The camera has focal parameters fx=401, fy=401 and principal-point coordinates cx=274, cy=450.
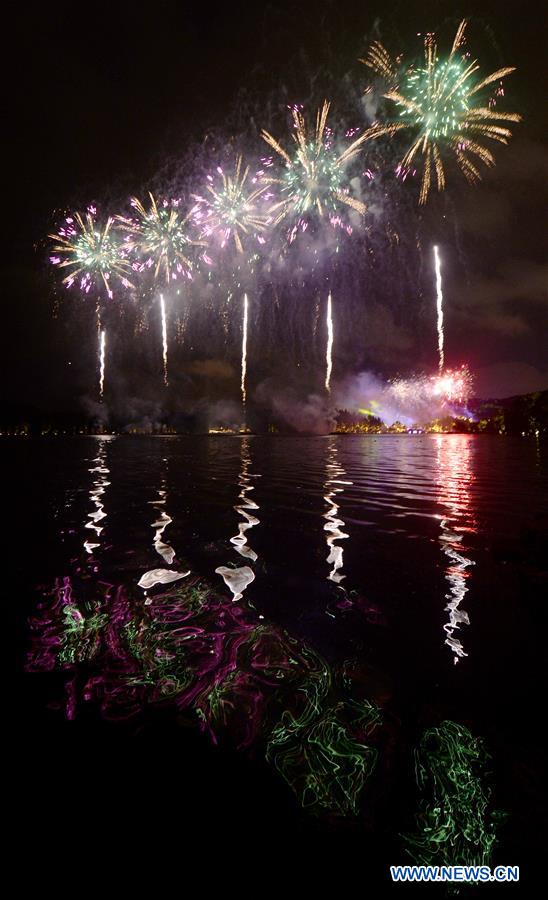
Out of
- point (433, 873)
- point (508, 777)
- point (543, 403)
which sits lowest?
point (433, 873)

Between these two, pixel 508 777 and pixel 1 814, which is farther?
pixel 508 777

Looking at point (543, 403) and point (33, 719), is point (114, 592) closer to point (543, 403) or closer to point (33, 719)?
point (33, 719)

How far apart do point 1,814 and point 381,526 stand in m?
11.4

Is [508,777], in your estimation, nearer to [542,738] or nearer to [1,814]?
[542,738]

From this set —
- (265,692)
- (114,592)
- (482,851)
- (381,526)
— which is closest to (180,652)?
(265,692)

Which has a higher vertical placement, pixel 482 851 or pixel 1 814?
pixel 1 814

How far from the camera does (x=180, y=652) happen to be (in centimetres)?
577

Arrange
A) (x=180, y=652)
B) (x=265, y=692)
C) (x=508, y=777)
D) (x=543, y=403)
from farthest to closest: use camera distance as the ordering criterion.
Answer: (x=543, y=403) < (x=180, y=652) < (x=265, y=692) < (x=508, y=777)

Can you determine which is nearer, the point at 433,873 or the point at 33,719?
the point at 433,873

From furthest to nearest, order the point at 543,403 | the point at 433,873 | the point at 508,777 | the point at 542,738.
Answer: the point at 543,403 < the point at 542,738 < the point at 508,777 < the point at 433,873

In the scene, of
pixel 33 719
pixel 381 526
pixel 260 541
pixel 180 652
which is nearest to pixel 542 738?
pixel 180 652

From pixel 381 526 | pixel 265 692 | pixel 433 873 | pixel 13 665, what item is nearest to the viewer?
pixel 433 873

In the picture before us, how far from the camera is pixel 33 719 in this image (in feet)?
14.1

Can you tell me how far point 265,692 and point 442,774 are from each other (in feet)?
6.77
